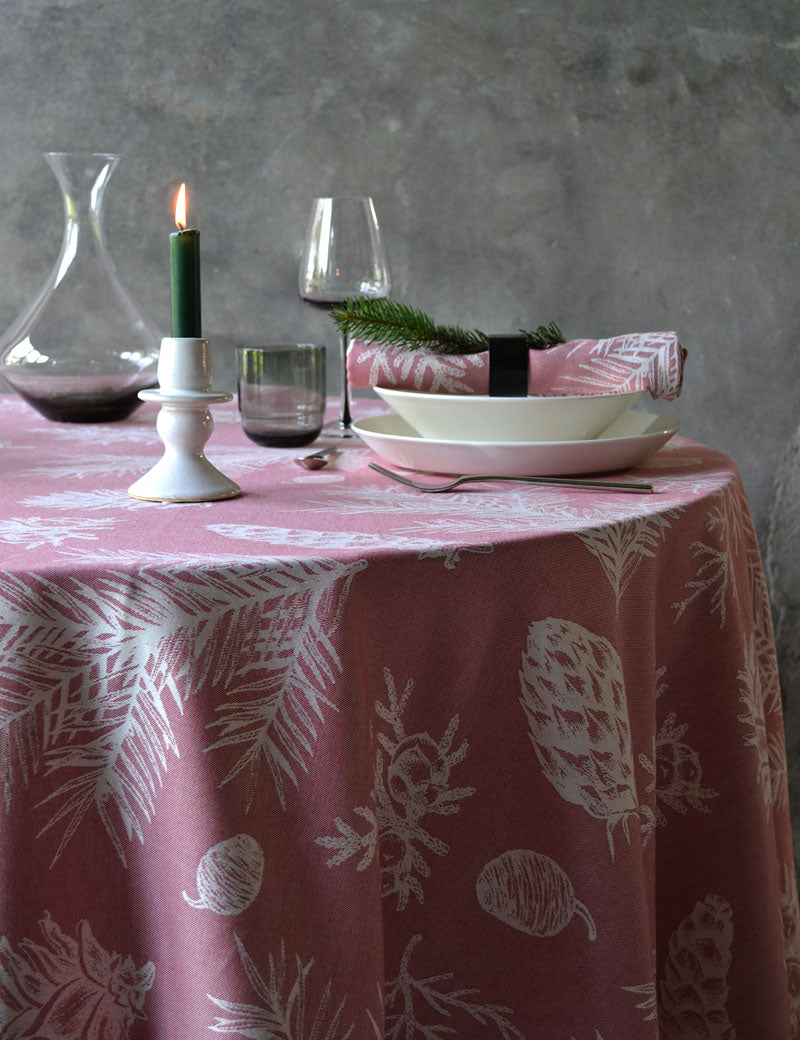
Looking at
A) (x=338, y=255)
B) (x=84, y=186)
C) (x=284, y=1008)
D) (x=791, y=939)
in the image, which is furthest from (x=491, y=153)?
(x=284, y=1008)

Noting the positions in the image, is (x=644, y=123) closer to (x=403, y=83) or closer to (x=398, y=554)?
(x=403, y=83)

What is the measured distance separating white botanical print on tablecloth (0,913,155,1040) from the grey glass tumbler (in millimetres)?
629

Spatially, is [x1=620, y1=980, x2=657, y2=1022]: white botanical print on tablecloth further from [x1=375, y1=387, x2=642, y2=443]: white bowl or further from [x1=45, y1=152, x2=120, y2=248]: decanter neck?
[x1=45, y1=152, x2=120, y2=248]: decanter neck

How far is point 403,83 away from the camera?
2.12 m

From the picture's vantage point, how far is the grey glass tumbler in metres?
1.12

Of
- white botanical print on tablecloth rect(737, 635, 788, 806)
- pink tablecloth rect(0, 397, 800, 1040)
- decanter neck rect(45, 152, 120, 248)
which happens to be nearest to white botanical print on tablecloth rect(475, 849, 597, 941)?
pink tablecloth rect(0, 397, 800, 1040)

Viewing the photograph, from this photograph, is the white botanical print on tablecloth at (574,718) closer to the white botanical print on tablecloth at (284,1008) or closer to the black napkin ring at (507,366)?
the white botanical print on tablecloth at (284,1008)

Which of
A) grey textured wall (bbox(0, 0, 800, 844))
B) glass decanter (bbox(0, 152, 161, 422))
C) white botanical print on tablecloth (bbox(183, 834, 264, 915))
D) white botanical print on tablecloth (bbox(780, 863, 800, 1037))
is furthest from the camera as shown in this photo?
grey textured wall (bbox(0, 0, 800, 844))

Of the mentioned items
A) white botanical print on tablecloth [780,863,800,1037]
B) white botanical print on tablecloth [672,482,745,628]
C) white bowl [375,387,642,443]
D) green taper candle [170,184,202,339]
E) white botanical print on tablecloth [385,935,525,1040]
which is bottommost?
white botanical print on tablecloth [780,863,800,1037]

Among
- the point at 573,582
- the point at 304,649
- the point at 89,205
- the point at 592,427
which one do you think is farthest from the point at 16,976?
the point at 89,205

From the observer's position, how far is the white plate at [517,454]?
36.5 inches

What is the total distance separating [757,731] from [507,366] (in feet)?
1.37

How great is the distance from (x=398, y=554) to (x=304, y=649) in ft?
0.27

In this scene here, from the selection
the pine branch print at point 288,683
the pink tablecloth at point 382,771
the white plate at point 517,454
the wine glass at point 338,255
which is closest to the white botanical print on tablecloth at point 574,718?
the pink tablecloth at point 382,771
